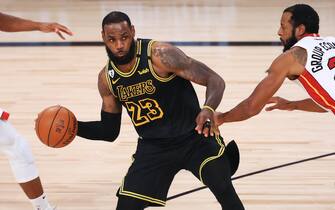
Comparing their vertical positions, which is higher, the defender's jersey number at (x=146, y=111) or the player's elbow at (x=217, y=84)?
the player's elbow at (x=217, y=84)

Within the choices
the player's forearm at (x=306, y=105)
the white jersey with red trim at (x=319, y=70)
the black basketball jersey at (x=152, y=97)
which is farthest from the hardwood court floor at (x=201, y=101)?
the white jersey with red trim at (x=319, y=70)

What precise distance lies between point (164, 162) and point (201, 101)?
400 cm

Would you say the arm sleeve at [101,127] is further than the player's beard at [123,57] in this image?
Yes

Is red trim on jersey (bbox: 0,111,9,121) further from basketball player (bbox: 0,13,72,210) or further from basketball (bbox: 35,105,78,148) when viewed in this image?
basketball (bbox: 35,105,78,148)

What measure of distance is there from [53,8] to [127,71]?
11477mm

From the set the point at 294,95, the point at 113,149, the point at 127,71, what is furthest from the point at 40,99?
the point at 127,71

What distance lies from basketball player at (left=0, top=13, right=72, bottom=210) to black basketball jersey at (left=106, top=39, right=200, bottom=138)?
0.65m

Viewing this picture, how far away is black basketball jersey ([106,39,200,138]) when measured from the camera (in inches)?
179

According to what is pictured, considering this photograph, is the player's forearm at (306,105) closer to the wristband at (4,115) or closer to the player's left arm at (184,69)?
the player's left arm at (184,69)

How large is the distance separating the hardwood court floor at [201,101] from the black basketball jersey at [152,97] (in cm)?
123

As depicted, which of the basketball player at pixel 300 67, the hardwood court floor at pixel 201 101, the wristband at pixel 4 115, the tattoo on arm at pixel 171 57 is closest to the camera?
the basketball player at pixel 300 67

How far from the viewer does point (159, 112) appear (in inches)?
181

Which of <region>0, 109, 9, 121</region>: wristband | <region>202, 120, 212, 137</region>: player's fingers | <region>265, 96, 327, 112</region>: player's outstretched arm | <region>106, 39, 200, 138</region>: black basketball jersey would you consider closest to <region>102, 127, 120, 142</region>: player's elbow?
<region>106, 39, 200, 138</region>: black basketball jersey

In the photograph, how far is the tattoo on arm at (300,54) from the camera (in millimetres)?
4312
